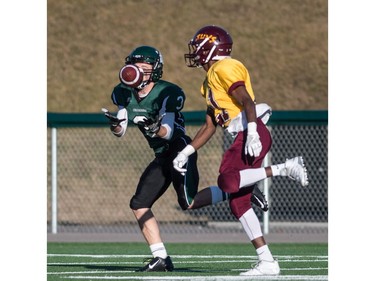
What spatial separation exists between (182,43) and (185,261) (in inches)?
493

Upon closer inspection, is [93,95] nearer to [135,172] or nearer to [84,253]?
[135,172]

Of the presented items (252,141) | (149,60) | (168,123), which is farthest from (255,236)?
(149,60)

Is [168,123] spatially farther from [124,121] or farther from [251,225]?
[251,225]

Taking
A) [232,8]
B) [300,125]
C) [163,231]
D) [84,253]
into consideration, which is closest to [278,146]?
[300,125]

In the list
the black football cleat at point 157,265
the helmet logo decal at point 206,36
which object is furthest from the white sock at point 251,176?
the black football cleat at point 157,265

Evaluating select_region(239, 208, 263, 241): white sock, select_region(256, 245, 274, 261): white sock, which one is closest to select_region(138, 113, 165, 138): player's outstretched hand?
select_region(239, 208, 263, 241): white sock

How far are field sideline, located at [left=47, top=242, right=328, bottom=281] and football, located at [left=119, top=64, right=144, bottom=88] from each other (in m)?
1.56

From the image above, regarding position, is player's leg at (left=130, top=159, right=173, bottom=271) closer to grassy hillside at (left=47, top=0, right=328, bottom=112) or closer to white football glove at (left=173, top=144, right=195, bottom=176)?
white football glove at (left=173, top=144, right=195, bottom=176)

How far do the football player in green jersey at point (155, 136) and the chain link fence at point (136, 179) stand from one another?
261 inches

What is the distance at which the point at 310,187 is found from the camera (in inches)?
663

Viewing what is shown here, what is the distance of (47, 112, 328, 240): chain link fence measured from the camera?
53.7 ft

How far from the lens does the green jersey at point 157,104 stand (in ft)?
30.1

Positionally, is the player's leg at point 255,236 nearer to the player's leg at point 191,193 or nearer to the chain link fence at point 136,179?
the player's leg at point 191,193

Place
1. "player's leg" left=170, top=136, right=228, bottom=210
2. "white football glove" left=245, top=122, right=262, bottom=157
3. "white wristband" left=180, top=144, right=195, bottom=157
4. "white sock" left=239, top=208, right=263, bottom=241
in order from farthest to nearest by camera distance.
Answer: "player's leg" left=170, top=136, right=228, bottom=210
"white wristband" left=180, top=144, right=195, bottom=157
"white sock" left=239, top=208, right=263, bottom=241
"white football glove" left=245, top=122, right=262, bottom=157
